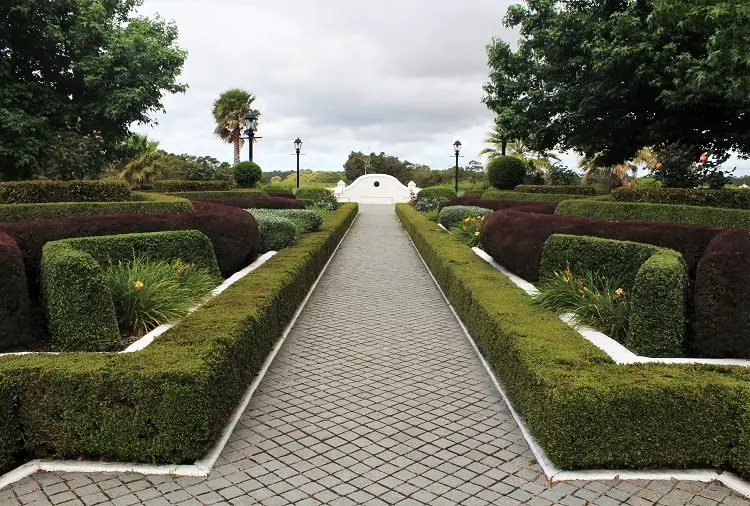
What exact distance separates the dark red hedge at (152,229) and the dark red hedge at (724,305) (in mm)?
6618

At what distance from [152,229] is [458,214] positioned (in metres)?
9.69

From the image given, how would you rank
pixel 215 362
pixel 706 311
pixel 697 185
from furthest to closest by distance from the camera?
pixel 697 185, pixel 706 311, pixel 215 362

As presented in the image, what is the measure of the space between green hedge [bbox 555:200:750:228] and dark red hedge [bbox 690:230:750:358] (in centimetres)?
499

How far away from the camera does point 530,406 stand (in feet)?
13.7

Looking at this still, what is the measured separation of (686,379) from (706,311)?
5.44 ft

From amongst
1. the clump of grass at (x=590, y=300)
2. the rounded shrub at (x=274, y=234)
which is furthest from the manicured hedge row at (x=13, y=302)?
the rounded shrub at (x=274, y=234)

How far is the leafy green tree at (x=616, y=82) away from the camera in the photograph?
1317 centimetres

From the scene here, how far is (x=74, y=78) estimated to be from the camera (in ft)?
67.5

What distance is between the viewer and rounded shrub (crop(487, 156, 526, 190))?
23609 mm

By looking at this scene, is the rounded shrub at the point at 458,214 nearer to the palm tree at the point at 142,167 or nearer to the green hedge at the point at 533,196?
the green hedge at the point at 533,196

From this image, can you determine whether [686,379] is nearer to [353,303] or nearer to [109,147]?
[353,303]

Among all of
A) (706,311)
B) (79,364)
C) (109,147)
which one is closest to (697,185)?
(706,311)

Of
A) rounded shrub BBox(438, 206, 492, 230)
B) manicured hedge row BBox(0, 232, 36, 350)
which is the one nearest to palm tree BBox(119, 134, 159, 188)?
rounded shrub BBox(438, 206, 492, 230)

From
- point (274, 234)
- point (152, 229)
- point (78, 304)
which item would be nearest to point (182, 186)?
point (274, 234)
